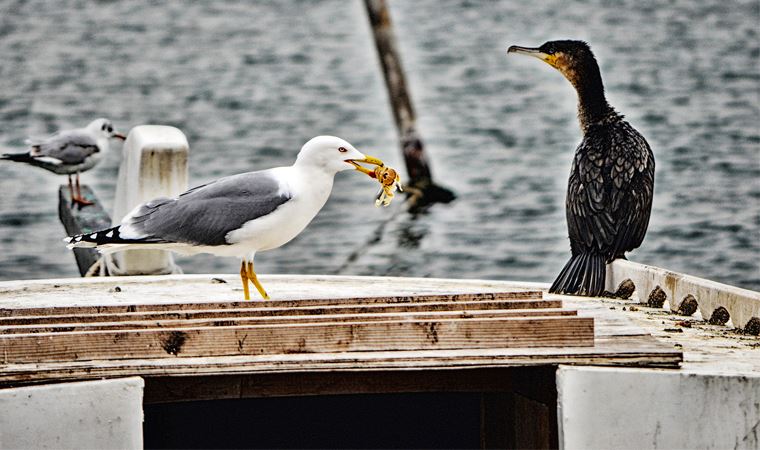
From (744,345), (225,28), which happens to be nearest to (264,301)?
(744,345)

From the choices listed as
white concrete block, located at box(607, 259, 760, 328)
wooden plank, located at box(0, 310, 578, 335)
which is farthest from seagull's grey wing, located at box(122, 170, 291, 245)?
white concrete block, located at box(607, 259, 760, 328)

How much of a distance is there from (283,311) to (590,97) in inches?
130

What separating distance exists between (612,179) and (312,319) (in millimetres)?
2876

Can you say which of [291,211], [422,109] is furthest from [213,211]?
[422,109]

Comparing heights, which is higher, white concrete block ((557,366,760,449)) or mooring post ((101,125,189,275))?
mooring post ((101,125,189,275))

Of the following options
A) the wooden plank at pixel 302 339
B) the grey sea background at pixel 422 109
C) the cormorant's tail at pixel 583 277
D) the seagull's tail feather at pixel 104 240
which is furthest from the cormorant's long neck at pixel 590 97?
the grey sea background at pixel 422 109

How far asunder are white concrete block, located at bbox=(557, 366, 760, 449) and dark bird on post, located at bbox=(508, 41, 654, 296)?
2.42 metres

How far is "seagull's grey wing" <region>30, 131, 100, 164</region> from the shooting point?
11875 millimetres

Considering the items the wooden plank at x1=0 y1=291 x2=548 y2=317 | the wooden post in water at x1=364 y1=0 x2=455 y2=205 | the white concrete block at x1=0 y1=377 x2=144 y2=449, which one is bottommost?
the white concrete block at x1=0 y1=377 x2=144 y2=449

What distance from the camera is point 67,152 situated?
39.1 feet

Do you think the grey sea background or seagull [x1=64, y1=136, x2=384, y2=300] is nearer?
seagull [x1=64, y1=136, x2=384, y2=300]

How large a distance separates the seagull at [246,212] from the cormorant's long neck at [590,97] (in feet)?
6.98

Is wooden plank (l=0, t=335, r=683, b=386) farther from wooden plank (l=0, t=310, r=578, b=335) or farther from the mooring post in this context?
the mooring post

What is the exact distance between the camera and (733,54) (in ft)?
103
